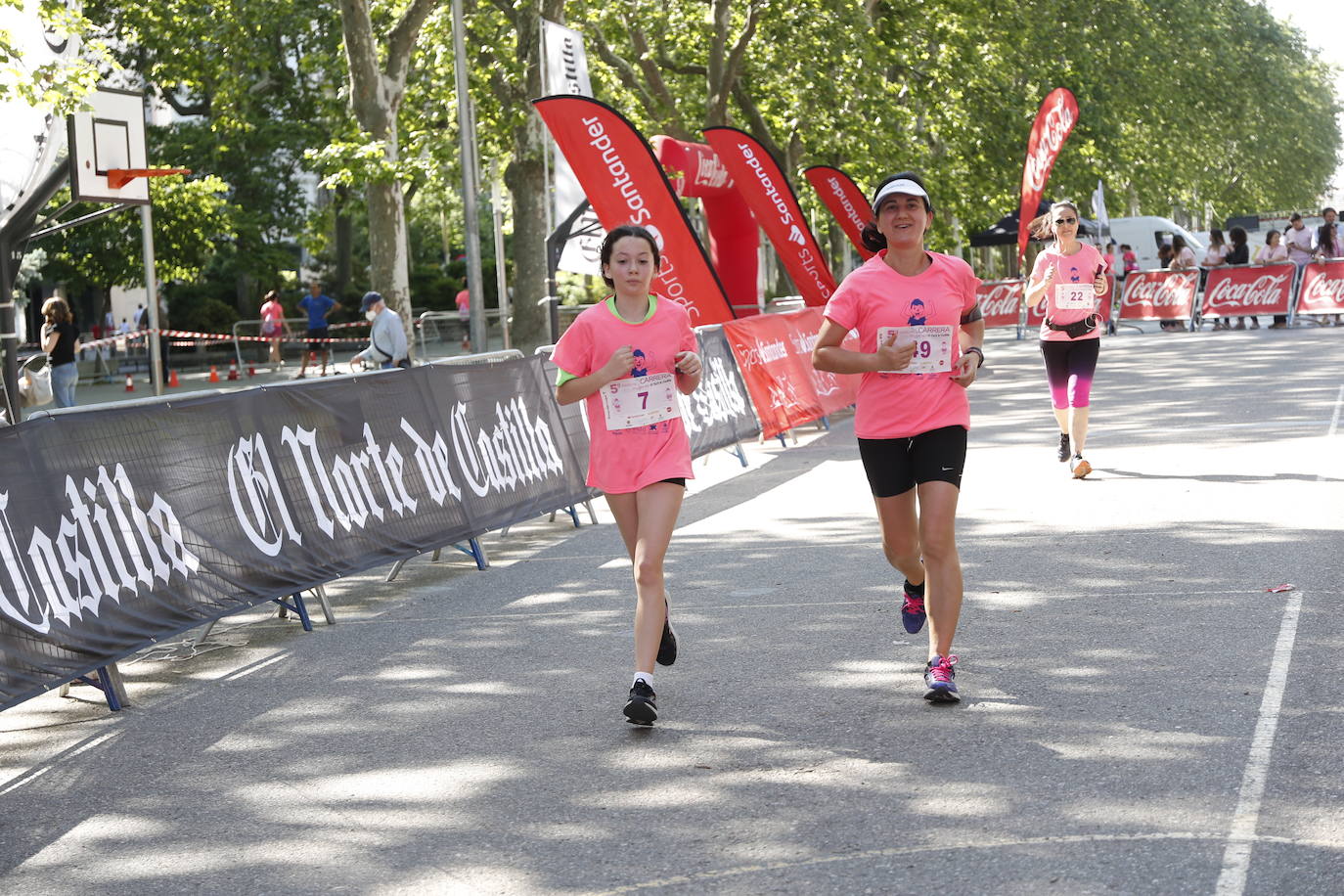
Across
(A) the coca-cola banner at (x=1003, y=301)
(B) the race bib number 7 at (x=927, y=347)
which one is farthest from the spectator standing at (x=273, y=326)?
(B) the race bib number 7 at (x=927, y=347)

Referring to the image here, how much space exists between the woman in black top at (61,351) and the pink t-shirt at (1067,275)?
47.5ft

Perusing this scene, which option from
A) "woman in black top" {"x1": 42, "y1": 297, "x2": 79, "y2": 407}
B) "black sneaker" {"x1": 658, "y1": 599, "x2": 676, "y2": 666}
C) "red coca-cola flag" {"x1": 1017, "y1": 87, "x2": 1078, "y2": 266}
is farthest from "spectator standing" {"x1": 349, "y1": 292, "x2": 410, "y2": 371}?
"black sneaker" {"x1": 658, "y1": 599, "x2": 676, "y2": 666}

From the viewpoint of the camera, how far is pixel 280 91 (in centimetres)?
4766

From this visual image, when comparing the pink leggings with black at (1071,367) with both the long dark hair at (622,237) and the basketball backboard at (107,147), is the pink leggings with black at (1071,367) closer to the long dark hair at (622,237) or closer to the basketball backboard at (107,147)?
the long dark hair at (622,237)

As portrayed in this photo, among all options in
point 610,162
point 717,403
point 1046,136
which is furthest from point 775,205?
point 717,403

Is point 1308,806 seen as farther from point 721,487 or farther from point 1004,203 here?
point 1004,203

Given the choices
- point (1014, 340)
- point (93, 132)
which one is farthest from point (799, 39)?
point (93, 132)

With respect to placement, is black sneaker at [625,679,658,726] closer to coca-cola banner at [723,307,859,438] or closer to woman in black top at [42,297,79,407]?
coca-cola banner at [723,307,859,438]

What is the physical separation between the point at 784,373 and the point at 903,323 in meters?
10.9

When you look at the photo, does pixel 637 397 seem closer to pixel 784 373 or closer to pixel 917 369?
pixel 917 369

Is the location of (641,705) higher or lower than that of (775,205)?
lower

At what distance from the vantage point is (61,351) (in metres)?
23.3

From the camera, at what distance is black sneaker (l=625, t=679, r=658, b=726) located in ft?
20.7

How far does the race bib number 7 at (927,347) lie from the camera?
21.5ft
